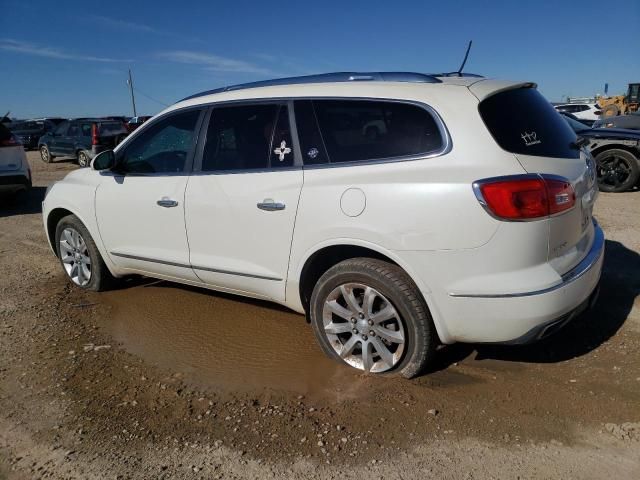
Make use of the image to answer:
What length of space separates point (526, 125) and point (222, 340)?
256 centimetres

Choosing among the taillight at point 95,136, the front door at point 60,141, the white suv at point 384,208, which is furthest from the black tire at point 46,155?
the white suv at point 384,208

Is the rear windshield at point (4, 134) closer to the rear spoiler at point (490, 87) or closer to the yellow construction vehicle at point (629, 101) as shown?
the rear spoiler at point (490, 87)

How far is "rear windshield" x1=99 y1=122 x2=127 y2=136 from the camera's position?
16.0 metres

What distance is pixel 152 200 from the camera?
157 inches

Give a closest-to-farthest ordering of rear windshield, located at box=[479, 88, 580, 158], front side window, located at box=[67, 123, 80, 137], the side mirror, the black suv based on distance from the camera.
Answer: rear windshield, located at box=[479, 88, 580, 158] < the side mirror < the black suv < front side window, located at box=[67, 123, 80, 137]

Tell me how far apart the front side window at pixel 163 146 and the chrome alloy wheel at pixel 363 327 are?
5.35ft

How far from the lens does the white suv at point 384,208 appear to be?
2652 millimetres

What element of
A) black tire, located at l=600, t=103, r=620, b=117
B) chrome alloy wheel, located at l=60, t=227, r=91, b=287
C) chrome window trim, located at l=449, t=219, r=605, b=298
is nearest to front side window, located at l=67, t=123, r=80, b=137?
chrome alloy wheel, located at l=60, t=227, r=91, b=287

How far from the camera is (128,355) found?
12.2 ft

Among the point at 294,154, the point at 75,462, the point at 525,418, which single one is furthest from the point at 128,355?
the point at 525,418

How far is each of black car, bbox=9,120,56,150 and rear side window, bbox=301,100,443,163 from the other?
979 inches

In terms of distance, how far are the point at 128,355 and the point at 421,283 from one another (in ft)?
7.24

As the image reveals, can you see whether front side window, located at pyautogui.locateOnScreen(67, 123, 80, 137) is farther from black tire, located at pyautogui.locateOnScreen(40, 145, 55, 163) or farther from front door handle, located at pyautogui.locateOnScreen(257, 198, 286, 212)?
front door handle, located at pyautogui.locateOnScreen(257, 198, 286, 212)

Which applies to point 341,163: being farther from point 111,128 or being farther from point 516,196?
point 111,128
